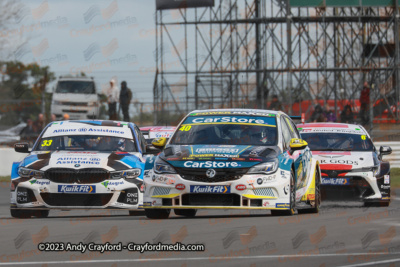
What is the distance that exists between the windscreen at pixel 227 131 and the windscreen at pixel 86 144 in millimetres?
1523

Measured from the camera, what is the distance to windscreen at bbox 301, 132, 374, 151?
1655 centimetres

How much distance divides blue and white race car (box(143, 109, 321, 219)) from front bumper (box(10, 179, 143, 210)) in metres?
0.66

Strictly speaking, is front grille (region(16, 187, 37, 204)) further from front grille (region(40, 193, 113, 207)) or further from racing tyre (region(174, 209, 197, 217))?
racing tyre (region(174, 209, 197, 217))

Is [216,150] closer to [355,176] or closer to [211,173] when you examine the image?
[211,173]

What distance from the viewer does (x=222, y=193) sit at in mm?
11438

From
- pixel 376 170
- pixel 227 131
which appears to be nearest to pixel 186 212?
pixel 227 131

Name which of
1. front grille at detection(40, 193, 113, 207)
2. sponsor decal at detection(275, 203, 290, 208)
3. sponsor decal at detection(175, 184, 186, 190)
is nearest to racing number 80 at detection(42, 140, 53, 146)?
front grille at detection(40, 193, 113, 207)

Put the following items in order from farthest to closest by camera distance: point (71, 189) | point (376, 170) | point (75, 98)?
1. point (75, 98)
2. point (376, 170)
3. point (71, 189)

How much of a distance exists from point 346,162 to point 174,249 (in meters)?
7.38

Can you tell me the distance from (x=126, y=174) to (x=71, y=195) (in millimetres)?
822

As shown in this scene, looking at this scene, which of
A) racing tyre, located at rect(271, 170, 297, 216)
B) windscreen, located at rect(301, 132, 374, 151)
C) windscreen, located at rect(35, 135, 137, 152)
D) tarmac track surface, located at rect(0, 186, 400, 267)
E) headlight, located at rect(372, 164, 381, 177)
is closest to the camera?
tarmac track surface, located at rect(0, 186, 400, 267)

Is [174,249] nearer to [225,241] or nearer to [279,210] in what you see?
[225,241]

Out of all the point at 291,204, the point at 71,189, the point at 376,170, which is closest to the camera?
the point at 291,204

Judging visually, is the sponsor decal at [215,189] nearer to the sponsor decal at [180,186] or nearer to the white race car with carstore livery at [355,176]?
the sponsor decal at [180,186]
